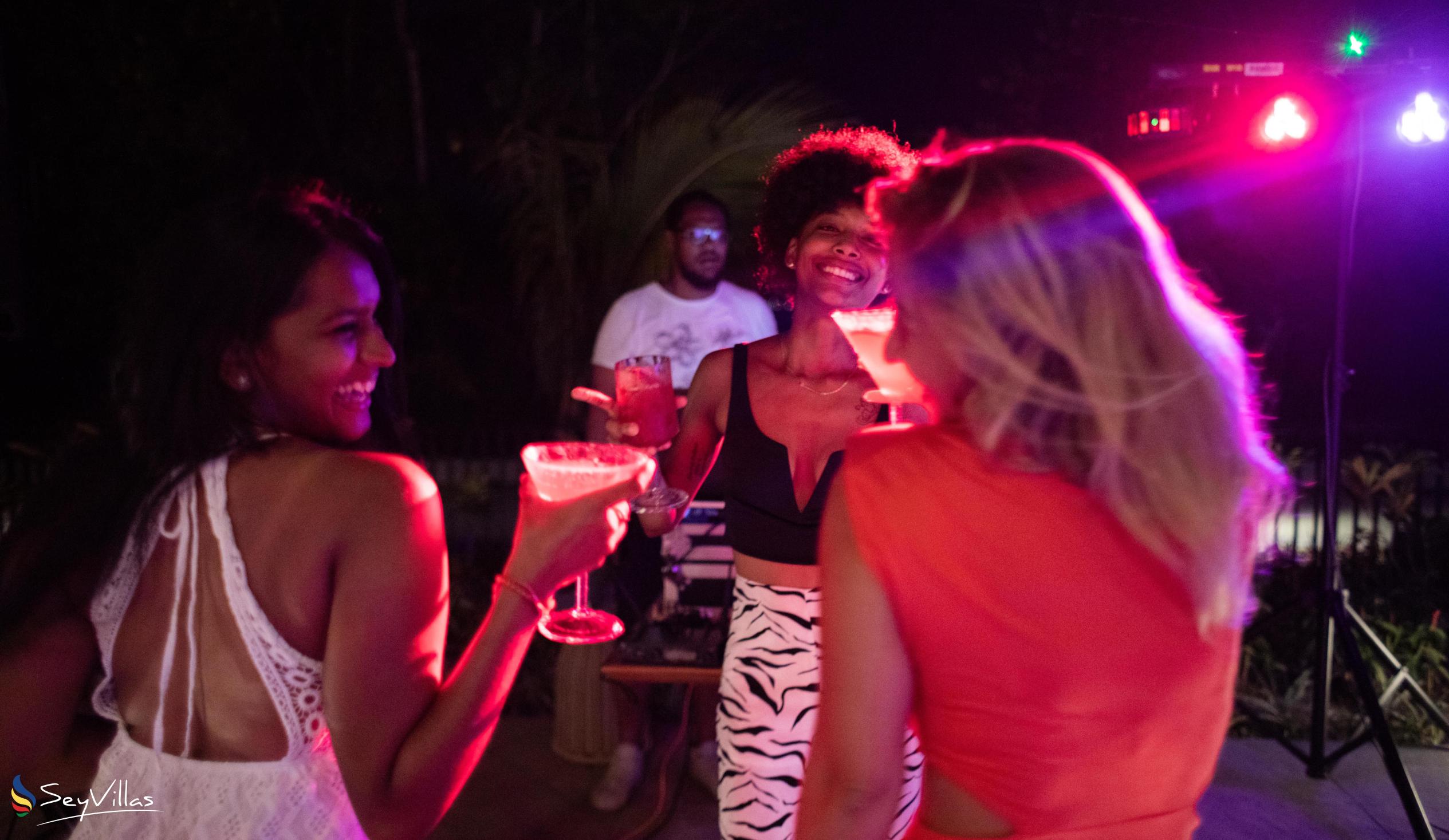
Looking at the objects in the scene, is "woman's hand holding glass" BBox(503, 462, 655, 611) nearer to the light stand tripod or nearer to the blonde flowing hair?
the blonde flowing hair

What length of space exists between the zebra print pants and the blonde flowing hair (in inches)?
38.9

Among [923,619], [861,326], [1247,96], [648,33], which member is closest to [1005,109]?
[648,33]

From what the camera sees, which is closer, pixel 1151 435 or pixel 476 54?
pixel 1151 435

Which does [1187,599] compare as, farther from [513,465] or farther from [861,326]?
[513,465]

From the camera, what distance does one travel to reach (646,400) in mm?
2043

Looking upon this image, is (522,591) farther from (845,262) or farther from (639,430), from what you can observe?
(845,262)

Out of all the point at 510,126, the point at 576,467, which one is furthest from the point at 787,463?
the point at 510,126

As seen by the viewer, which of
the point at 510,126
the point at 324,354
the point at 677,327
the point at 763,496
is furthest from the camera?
the point at 510,126

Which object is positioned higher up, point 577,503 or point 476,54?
point 476,54

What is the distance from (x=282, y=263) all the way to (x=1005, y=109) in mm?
8014

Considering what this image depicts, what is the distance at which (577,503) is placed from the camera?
Result: 1.35 m

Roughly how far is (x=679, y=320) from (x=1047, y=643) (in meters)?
3.62

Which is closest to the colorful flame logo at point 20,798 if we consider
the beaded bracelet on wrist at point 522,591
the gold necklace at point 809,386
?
the beaded bracelet on wrist at point 522,591

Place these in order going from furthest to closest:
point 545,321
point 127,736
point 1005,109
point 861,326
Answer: point 1005,109 → point 545,321 → point 861,326 → point 127,736
